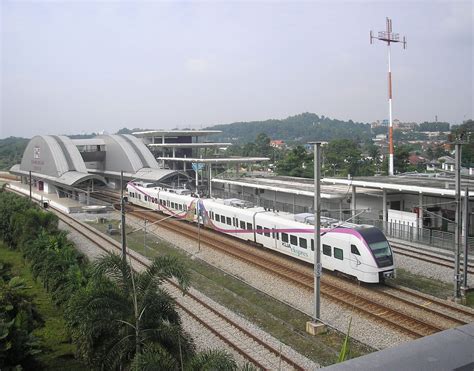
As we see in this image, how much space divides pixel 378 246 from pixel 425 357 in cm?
1424

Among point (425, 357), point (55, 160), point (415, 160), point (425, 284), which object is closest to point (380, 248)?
point (425, 284)

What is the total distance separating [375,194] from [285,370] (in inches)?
907

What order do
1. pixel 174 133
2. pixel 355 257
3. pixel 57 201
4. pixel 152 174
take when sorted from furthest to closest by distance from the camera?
pixel 174 133, pixel 152 174, pixel 57 201, pixel 355 257

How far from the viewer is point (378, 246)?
19828 mm

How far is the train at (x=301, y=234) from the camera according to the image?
1984 centimetres

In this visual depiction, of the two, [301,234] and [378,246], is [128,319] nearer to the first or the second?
[378,246]

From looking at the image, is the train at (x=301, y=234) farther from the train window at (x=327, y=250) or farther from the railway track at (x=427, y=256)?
the railway track at (x=427, y=256)

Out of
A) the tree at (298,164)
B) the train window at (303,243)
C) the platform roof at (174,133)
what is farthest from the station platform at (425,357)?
the tree at (298,164)

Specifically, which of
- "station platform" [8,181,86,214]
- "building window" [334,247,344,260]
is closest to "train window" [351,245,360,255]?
"building window" [334,247,344,260]

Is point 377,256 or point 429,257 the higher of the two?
point 377,256

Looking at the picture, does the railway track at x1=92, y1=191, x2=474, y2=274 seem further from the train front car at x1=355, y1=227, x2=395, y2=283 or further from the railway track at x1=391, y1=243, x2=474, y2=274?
the train front car at x1=355, y1=227, x2=395, y2=283

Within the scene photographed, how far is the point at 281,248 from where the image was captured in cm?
2553

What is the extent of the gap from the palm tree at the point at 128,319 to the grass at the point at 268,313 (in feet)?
14.8

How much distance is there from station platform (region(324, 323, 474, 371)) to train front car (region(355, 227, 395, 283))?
1312 cm
